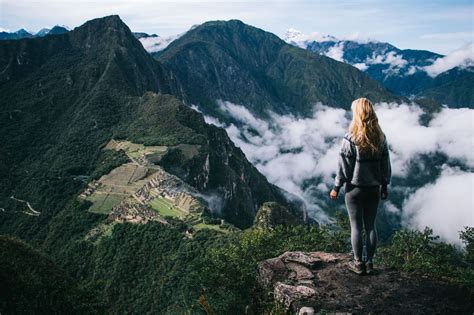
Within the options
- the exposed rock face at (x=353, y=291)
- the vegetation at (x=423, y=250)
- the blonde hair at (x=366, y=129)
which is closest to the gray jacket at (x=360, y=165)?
the blonde hair at (x=366, y=129)

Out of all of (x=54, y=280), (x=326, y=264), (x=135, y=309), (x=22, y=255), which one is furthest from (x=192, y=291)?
(x=135, y=309)

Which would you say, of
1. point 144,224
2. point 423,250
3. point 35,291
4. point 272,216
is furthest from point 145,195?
point 423,250

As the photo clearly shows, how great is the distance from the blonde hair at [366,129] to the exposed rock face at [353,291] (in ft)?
14.5

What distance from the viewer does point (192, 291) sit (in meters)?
22.0

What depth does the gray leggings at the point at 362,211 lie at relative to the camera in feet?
42.5

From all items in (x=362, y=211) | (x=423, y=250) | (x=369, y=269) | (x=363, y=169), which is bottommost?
(x=423, y=250)

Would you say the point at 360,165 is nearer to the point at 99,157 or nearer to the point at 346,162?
the point at 346,162

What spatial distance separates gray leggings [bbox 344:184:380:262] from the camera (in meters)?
13.0

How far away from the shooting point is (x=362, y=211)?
13.4 metres

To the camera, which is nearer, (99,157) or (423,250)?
(423,250)

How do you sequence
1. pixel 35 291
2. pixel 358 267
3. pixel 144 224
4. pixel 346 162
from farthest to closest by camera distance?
pixel 144 224 → pixel 35 291 → pixel 358 267 → pixel 346 162

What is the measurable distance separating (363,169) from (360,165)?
156mm

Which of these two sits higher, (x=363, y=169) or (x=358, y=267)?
(x=363, y=169)

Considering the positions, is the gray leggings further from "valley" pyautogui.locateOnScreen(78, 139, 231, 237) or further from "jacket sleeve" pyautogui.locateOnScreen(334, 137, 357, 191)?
"valley" pyautogui.locateOnScreen(78, 139, 231, 237)
